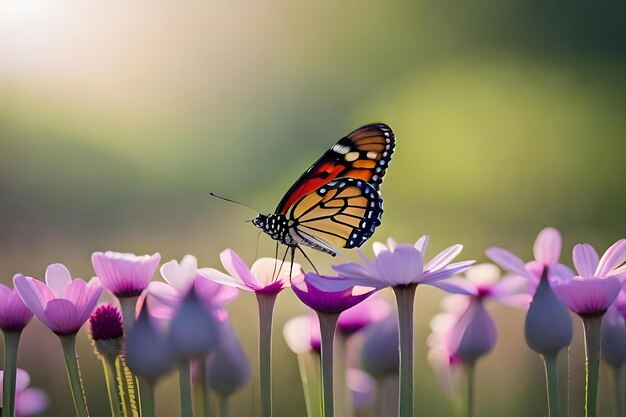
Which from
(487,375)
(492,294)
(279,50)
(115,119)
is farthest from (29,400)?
(279,50)

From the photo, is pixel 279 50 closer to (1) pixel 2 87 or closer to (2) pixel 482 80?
(2) pixel 482 80

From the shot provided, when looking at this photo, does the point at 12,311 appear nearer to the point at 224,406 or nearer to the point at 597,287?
the point at 224,406

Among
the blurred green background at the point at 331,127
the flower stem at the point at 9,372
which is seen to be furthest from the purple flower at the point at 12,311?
the blurred green background at the point at 331,127

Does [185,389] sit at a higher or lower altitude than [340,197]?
lower

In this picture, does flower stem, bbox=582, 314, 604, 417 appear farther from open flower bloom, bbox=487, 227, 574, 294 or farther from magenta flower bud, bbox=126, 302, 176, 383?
magenta flower bud, bbox=126, 302, 176, 383

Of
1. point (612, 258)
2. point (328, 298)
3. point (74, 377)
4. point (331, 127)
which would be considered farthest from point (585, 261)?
point (331, 127)

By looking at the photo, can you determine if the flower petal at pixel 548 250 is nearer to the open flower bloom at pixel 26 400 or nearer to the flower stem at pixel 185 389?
the flower stem at pixel 185 389
